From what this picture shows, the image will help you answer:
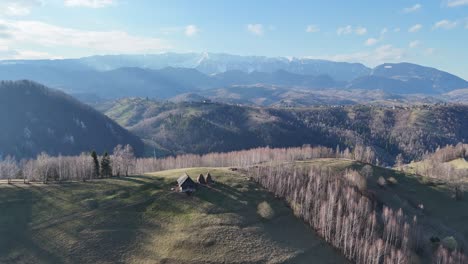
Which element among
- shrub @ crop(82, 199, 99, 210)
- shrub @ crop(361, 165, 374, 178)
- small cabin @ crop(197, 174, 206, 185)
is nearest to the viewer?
shrub @ crop(82, 199, 99, 210)

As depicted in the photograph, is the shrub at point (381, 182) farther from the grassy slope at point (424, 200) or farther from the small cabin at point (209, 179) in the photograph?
the small cabin at point (209, 179)

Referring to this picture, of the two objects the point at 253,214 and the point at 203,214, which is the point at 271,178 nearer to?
the point at 253,214

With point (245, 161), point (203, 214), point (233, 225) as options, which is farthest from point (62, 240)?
point (245, 161)

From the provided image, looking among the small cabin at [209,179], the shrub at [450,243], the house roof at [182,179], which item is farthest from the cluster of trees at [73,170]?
the shrub at [450,243]

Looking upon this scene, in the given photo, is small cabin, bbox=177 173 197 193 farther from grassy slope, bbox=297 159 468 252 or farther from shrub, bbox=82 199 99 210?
grassy slope, bbox=297 159 468 252

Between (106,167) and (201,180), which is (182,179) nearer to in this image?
(201,180)

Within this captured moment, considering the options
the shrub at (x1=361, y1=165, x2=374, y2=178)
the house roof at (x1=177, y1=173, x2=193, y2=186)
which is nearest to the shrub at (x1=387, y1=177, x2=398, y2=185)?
the shrub at (x1=361, y1=165, x2=374, y2=178)
